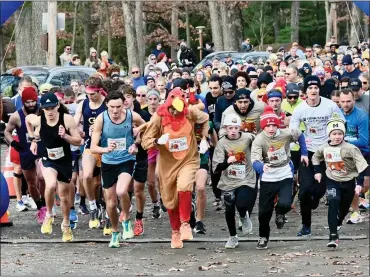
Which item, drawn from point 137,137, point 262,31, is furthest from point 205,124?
point 262,31

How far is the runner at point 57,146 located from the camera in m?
12.8

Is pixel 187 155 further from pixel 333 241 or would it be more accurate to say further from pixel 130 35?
pixel 130 35

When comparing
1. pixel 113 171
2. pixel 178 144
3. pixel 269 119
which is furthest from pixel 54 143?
pixel 269 119

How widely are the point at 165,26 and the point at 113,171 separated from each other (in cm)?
5350

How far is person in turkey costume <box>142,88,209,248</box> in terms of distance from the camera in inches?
482

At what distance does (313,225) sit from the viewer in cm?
1385

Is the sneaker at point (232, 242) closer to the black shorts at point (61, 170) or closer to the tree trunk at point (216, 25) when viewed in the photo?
the black shorts at point (61, 170)

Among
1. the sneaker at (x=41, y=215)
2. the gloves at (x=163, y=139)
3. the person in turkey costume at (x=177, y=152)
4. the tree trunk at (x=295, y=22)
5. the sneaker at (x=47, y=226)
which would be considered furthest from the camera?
the tree trunk at (x=295, y=22)

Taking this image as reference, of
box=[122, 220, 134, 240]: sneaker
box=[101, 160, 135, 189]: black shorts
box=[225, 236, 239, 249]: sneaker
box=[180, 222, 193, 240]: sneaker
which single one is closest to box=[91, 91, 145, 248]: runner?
box=[101, 160, 135, 189]: black shorts

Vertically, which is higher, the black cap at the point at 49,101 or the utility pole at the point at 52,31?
the utility pole at the point at 52,31

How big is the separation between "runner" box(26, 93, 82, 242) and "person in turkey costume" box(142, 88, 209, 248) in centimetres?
102

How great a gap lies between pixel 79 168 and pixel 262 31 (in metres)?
51.4

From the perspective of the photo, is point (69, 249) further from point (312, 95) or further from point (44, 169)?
point (312, 95)

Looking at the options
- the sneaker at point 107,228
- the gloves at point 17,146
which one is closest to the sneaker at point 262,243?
the sneaker at point 107,228
